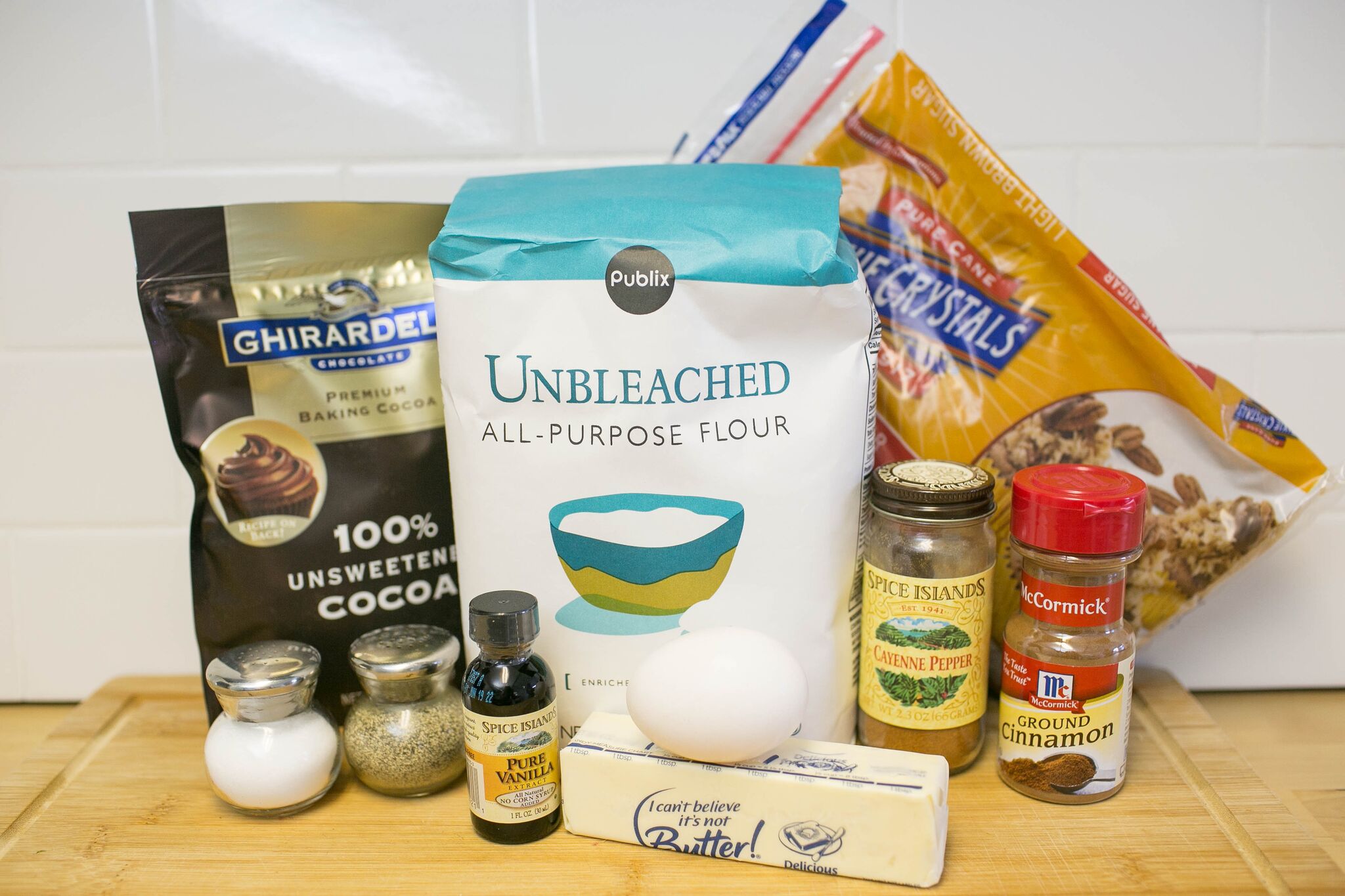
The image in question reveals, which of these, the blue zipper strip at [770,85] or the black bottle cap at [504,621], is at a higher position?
the blue zipper strip at [770,85]

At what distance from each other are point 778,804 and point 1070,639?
262mm

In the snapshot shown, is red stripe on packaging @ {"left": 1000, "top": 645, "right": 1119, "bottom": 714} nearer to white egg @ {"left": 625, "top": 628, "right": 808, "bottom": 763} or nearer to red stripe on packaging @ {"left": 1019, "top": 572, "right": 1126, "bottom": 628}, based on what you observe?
red stripe on packaging @ {"left": 1019, "top": 572, "right": 1126, "bottom": 628}

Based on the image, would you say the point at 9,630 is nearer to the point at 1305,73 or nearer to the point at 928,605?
the point at 928,605

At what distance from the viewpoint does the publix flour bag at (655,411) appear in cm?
71

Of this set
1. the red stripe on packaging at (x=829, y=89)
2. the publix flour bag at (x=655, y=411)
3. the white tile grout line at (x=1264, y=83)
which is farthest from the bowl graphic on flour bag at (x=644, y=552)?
the white tile grout line at (x=1264, y=83)

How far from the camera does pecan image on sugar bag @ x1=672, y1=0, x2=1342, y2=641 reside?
0.81m

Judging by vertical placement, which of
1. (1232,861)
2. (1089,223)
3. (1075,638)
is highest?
(1089,223)

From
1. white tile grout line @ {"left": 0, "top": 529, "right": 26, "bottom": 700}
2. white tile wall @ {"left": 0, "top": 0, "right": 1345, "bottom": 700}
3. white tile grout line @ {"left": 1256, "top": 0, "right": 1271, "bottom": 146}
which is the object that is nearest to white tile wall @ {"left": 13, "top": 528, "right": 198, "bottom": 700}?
white tile grout line @ {"left": 0, "top": 529, "right": 26, "bottom": 700}

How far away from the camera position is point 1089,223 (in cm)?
95

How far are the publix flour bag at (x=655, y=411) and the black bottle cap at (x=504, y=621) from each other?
2.5 inches

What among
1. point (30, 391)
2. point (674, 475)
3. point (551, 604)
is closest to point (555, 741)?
point (551, 604)

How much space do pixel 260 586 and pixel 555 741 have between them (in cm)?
31

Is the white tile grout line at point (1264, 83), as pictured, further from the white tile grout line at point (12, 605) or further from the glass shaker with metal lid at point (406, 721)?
the white tile grout line at point (12, 605)

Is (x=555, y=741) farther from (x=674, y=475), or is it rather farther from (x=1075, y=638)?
(x=1075, y=638)
